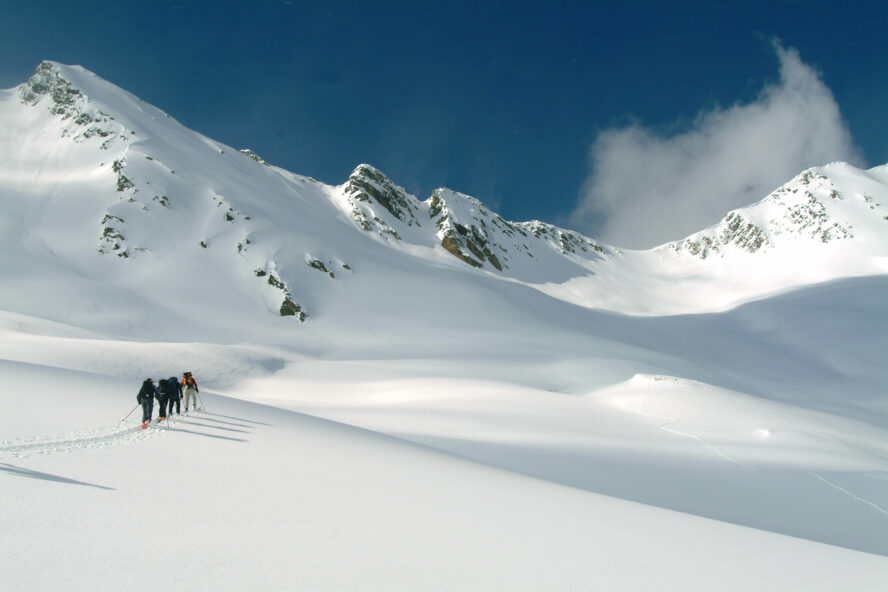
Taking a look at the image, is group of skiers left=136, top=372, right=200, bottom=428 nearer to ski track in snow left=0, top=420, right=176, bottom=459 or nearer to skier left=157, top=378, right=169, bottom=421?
skier left=157, top=378, right=169, bottom=421

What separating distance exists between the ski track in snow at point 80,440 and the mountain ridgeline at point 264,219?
41342 millimetres

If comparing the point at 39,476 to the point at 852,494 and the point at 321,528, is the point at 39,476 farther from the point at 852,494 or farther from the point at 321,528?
the point at 852,494

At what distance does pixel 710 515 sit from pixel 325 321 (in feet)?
144

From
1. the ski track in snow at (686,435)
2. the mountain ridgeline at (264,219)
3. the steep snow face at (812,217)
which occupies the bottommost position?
the ski track in snow at (686,435)

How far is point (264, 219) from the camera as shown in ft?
197

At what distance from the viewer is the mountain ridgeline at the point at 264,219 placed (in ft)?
168

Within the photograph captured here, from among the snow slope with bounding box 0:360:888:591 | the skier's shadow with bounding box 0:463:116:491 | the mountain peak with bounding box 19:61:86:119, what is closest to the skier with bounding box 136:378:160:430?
the snow slope with bounding box 0:360:888:591

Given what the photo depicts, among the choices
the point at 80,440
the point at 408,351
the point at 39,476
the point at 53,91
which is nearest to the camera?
the point at 39,476

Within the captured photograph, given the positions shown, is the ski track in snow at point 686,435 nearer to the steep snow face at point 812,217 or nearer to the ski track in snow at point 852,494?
the ski track in snow at point 852,494

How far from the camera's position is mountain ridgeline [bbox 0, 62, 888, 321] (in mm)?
51188

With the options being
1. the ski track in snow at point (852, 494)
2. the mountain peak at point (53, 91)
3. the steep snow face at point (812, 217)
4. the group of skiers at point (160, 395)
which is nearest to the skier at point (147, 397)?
the group of skiers at point (160, 395)

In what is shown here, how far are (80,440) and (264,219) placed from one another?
2237 inches

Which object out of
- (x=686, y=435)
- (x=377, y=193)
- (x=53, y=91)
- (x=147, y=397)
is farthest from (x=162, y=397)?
(x=377, y=193)

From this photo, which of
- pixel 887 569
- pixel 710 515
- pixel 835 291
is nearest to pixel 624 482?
pixel 710 515
